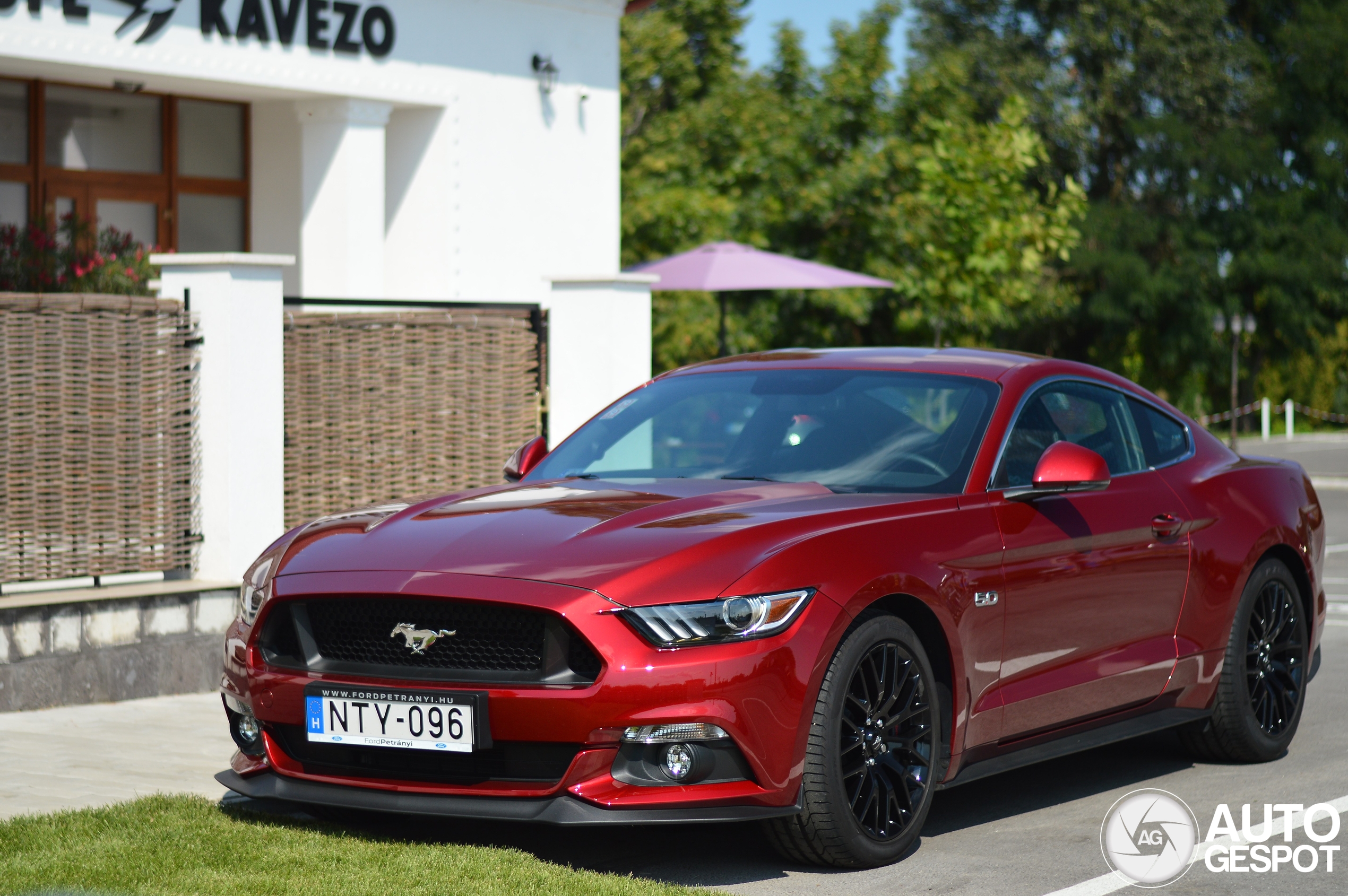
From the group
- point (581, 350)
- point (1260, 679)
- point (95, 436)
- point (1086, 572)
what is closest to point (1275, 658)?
point (1260, 679)

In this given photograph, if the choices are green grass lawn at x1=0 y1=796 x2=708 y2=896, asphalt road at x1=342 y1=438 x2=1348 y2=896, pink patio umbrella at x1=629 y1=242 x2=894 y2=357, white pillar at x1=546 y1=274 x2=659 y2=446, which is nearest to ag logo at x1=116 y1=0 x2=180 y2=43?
white pillar at x1=546 y1=274 x2=659 y2=446

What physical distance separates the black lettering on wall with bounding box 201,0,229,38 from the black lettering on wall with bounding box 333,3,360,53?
3.49 ft

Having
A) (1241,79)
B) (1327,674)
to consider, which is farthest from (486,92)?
(1241,79)

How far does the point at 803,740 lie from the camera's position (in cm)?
478

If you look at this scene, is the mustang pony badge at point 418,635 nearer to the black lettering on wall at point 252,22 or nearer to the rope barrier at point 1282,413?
the black lettering on wall at point 252,22

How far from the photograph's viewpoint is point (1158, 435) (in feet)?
22.3

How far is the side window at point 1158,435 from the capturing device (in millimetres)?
6695

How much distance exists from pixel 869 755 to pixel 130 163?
12620mm

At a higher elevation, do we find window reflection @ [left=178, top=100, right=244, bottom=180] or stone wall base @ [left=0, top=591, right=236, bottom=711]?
window reflection @ [left=178, top=100, right=244, bottom=180]

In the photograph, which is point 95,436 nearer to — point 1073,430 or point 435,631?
point 435,631

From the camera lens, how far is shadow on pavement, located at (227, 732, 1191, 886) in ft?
16.8

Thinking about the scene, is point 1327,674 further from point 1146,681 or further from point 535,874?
point 535,874

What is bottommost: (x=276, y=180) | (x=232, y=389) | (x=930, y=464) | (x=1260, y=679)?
(x=1260, y=679)

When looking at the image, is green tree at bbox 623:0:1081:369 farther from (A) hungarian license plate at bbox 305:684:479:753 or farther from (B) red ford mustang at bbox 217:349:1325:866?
(A) hungarian license plate at bbox 305:684:479:753
